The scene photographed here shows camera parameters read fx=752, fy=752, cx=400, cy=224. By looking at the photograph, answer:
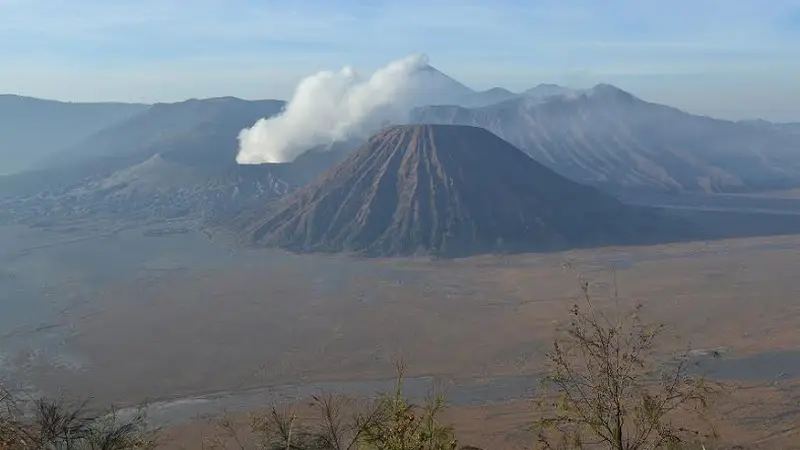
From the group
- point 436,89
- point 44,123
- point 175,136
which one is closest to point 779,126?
point 436,89

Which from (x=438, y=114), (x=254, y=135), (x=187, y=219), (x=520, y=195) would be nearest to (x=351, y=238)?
(x=520, y=195)

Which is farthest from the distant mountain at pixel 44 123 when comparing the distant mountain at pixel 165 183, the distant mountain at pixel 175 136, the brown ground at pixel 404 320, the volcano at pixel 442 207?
the brown ground at pixel 404 320

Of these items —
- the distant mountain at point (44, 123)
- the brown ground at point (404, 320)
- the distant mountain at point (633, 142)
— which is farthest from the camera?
the distant mountain at point (44, 123)

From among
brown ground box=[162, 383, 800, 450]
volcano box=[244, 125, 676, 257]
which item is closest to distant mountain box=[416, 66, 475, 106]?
volcano box=[244, 125, 676, 257]

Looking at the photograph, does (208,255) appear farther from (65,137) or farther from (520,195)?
(65,137)

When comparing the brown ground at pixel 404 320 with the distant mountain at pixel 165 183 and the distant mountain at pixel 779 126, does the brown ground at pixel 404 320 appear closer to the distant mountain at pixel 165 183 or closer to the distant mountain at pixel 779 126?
the distant mountain at pixel 165 183

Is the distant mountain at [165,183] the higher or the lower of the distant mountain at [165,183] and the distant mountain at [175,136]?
the lower

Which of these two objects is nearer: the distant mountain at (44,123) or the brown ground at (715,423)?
the brown ground at (715,423)
